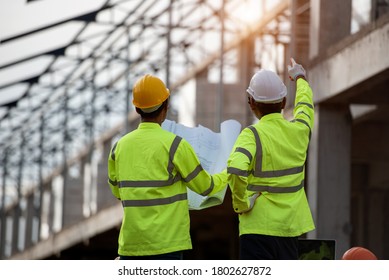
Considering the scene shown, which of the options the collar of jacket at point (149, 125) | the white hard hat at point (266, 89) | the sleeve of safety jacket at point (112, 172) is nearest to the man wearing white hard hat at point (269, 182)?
the white hard hat at point (266, 89)

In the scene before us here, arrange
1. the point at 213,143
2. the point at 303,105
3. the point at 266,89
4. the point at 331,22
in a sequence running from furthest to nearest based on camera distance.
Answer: the point at 331,22
the point at 213,143
the point at 303,105
the point at 266,89

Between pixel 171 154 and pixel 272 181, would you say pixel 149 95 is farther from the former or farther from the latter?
pixel 272 181

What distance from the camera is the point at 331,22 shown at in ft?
71.8

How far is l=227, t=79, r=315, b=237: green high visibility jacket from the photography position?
8841mm

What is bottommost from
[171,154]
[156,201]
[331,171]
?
[156,201]

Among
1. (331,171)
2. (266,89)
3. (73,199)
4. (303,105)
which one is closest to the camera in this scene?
(266,89)

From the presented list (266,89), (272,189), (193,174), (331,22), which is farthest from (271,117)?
(331,22)

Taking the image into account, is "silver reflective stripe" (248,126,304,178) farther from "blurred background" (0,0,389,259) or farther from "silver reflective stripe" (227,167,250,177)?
"blurred background" (0,0,389,259)

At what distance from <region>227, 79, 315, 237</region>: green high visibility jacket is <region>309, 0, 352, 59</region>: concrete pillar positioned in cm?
1298

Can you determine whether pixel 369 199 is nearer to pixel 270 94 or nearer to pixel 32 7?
pixel 32 7

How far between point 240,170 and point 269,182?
31 cm

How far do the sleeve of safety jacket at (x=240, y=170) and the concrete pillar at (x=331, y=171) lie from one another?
13262 millimetres
